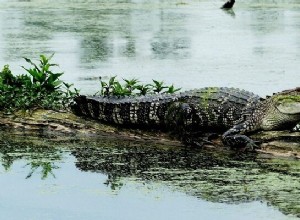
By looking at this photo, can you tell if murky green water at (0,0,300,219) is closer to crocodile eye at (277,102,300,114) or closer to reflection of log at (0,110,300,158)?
reflection of log at (0,110,300,158)

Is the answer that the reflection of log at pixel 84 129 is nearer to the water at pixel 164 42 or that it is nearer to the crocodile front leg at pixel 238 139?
the crocodile front leg at pixel 238 139

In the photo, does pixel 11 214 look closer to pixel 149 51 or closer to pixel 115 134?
pixel 115 134

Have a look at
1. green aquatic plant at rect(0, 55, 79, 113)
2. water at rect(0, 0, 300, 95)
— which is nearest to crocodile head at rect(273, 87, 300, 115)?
green aquatic plant at rect(0, 55, 79, 113)

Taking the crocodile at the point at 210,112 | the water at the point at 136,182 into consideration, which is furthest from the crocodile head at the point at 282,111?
the water at the point at 136,182

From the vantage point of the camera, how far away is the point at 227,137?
692 cm

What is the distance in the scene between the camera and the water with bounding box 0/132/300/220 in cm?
531

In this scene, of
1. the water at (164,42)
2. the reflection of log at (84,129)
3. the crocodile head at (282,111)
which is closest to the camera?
the reflection of log at (84,129)

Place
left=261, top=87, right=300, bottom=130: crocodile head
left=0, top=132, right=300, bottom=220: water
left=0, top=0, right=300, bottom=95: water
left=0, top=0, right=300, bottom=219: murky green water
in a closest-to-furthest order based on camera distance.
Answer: left=0, top=132, right=300, bottom=220: water → left=0, top=0, right=300, bottom=219: murky green water → left=261, top=87, right=300, bottom=130: crocodile head → left=0, top=0, right=300, bottom=95: water

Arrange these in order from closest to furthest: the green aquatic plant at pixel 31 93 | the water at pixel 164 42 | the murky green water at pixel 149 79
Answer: the murky green water at pixel 149 79
the green aquatic plant at pixel 31 93
the water at pixel 164 42

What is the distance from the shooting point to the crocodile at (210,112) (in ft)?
22.8

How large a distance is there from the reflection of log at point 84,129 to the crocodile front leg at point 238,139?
98mm

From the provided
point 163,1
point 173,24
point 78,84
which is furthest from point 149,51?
→ point 163,1

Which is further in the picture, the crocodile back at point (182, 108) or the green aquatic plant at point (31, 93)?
the green aquatic plant at point (31, 93)

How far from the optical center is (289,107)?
22.6ft
